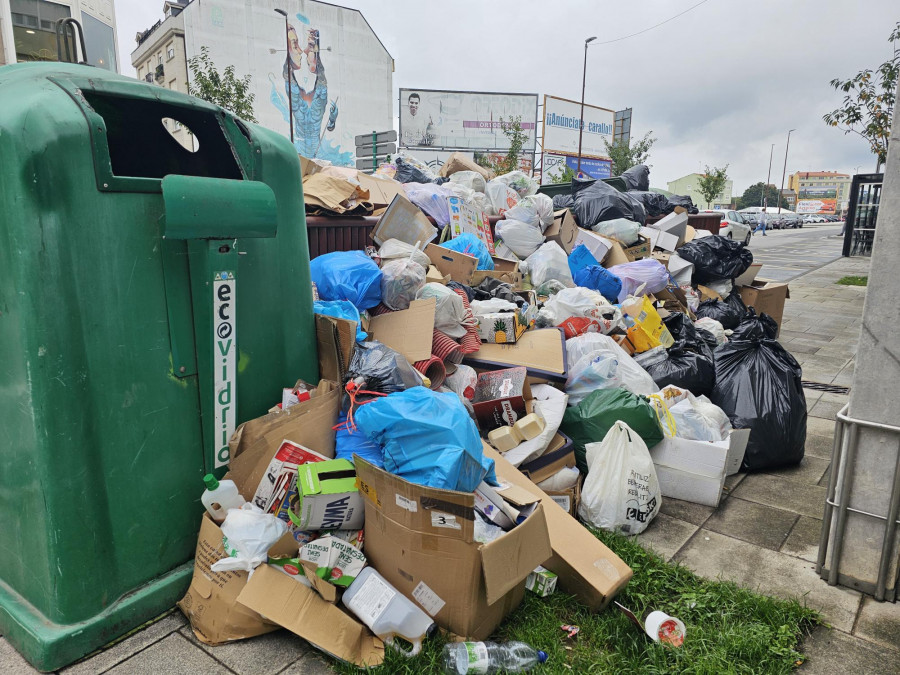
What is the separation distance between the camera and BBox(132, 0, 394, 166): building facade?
30.5 metres

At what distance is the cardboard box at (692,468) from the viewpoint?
296cm

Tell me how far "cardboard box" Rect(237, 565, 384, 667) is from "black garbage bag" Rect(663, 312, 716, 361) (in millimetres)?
3057

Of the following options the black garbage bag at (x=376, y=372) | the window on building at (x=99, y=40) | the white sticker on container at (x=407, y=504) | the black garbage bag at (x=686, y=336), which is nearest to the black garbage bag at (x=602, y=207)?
the black garbage bag at (x=686, y=336)

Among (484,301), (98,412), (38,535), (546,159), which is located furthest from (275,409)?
(546,159)

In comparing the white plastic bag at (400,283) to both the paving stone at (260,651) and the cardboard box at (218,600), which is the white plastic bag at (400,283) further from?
the paving stone at (260,651)

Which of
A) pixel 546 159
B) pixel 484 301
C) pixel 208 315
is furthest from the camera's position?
pixel 546 159

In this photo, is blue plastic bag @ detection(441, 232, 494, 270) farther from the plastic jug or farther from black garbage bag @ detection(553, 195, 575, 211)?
the plastic jug

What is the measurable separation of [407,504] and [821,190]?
130 metres

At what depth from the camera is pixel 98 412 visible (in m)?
1.73

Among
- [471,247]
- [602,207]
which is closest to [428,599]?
[471,247]

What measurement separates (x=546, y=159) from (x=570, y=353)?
33494 millimetres

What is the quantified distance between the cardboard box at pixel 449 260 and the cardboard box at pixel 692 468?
75.8 inches

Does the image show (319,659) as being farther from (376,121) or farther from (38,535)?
(376,121)

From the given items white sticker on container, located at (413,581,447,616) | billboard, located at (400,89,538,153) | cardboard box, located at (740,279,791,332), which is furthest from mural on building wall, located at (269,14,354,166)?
white sticker on container, located at (413,581,447,616)
